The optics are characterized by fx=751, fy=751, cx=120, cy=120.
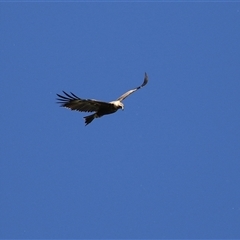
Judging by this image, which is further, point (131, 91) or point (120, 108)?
point (131, 91)

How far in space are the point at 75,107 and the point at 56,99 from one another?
1.84 ft

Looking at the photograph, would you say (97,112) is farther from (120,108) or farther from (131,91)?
(131,91)

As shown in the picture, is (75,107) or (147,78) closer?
(75,107)

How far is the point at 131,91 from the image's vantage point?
853 inches

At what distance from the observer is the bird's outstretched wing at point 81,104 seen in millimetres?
18636

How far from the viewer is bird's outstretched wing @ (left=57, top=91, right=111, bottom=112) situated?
18636 mm

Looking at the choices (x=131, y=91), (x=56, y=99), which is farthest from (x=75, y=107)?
(x=131, y=91)

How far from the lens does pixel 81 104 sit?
18969 millimetres

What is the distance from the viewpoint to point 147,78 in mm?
22031

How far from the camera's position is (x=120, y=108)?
19.7 m

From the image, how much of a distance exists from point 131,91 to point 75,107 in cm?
303

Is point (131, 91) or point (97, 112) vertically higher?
point (131, 91)

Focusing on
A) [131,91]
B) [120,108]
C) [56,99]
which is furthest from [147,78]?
[56,99]

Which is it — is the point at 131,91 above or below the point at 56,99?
above
